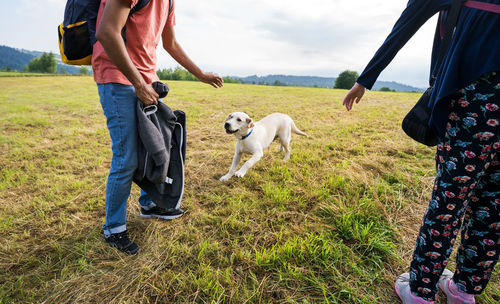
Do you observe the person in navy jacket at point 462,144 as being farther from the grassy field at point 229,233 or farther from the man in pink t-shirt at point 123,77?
the man in pink t-shirt at point 123,77

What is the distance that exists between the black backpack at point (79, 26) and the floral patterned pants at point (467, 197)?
205 centimetres

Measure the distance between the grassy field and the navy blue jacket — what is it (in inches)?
48.8

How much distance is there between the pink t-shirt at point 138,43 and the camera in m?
1.73

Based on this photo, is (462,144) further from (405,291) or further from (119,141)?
(119,141)

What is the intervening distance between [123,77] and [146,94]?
198mm

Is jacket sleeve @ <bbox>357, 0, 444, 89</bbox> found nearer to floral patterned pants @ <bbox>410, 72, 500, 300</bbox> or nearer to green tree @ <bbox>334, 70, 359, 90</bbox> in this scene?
floral patterned pants @ <bbox>410, 72, 500, 300</bbox>

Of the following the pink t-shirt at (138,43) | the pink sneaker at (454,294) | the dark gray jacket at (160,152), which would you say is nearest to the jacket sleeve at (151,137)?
the dark gray jacket at (160,152)

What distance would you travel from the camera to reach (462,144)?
1222 millimetres

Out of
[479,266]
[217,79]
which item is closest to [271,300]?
[479,266]

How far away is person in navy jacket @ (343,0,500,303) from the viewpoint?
1133 millimetres

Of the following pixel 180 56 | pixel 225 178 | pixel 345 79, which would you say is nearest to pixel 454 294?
pixel 225 178

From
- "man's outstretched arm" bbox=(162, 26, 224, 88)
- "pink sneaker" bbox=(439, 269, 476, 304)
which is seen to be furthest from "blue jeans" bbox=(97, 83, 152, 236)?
"pink sneaker" bbox=(439, 269, 476, 304)

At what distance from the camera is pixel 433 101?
4.32 feet

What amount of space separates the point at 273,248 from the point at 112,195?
1.38 metres
